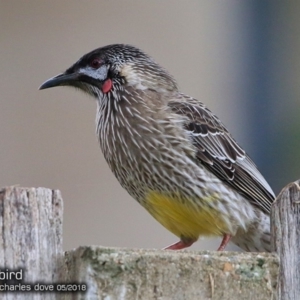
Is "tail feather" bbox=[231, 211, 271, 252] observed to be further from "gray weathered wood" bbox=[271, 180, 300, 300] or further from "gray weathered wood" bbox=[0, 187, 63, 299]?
"gray weathered wood" bbox=[0, 187, 63, 299]

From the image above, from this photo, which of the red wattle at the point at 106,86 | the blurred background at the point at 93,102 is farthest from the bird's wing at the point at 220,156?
the blurred background at the point at 93,102

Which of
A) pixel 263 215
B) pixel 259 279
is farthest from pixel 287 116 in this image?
pixel 259 279

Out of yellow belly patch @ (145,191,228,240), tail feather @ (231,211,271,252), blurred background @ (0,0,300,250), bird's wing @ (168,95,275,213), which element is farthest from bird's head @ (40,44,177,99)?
blurred background @ (0,0,300,250)

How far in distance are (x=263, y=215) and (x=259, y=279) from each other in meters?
2.24

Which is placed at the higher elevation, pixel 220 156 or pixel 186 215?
pixel 220 156

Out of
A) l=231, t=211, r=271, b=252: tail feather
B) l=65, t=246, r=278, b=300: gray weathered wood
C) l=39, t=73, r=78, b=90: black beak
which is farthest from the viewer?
l=39, t=73, r=78, b=90: black beak

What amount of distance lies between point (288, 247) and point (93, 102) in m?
4.28

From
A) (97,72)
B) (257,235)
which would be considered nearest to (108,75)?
(97,72)

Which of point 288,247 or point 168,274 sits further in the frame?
point 288,247

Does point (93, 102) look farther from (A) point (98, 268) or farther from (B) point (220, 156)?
(A) point (98, 268)

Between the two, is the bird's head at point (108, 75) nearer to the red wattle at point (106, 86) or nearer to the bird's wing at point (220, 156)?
the red wattle at point (106, 86)

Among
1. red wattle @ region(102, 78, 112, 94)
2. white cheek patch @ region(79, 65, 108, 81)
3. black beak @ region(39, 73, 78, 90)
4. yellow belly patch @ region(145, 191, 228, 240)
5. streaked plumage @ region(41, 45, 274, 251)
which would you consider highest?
white cheek patch @ region(79, 65, 108, 81)

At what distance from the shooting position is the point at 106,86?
5062mm

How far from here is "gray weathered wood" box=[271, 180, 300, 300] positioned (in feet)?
8.89
